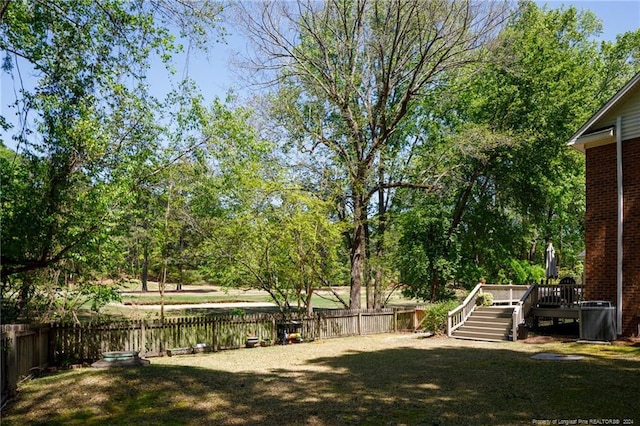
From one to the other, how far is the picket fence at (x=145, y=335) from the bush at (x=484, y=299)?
12.2 feet

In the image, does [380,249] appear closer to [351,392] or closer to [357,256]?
[357,256]

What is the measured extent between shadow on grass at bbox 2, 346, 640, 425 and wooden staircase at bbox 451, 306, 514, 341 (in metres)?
5.50

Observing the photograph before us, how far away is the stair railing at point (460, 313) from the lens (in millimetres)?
18109

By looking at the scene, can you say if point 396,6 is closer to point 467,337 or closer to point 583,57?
Result: point 467,337

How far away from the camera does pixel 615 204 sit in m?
14.8

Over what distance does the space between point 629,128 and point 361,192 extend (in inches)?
440

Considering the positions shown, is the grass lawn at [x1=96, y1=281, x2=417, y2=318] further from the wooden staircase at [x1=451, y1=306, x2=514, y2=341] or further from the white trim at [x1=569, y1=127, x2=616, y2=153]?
the white trim at [x1=569, y1=127, x2=616, y2=153]

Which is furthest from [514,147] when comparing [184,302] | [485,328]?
[184,302]

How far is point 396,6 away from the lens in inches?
833

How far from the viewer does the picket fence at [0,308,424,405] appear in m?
9.53

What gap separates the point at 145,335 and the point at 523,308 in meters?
12.2

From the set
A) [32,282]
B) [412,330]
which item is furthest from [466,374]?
[412,330]

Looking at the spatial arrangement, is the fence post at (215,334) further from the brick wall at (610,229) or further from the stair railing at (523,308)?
the brick wall at (610,229)

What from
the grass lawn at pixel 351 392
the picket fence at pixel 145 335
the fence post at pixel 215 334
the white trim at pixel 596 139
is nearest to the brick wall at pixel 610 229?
the white trim at pixel 596 139
